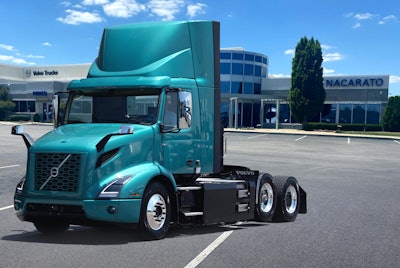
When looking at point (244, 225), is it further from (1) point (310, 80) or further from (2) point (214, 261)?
(1) point (310, 80)

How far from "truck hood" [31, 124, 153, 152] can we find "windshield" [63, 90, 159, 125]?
0.24 meters

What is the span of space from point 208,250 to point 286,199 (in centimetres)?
305

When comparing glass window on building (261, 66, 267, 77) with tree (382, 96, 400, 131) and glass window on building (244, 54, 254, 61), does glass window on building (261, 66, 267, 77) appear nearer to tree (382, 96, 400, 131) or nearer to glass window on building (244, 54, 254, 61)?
glass window on building (244, 54, 254, 61)

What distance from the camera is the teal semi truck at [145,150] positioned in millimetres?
6160

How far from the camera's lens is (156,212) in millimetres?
6625

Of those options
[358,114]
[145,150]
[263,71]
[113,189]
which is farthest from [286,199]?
[263,71]

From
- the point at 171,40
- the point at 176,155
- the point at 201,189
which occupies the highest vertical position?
the point at 171,40

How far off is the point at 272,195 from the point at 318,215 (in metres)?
1.00

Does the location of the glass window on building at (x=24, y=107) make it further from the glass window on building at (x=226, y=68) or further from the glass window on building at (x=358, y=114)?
the glass window on building at (x=358, y=114)

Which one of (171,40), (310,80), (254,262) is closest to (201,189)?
(254,262)

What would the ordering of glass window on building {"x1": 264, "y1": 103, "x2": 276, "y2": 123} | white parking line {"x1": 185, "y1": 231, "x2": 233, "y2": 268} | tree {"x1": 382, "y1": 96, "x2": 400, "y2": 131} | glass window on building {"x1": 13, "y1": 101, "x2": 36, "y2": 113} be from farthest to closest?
glass window on building {"x1": 13, "y1": 101, "x2": 36, "y2": 113}, glass window on building {"x1": 264, "y1": 103, "x2": 276, "y2": 123}, tree {"x1": 382, "y1": 96, "x2": 400, "y2": 131}, white parking line {"x1": 185, "y1": 231, "x2": 233, "y2": 268}

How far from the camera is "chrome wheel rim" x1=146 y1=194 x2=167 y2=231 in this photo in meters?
6.49

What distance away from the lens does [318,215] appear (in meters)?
8.73

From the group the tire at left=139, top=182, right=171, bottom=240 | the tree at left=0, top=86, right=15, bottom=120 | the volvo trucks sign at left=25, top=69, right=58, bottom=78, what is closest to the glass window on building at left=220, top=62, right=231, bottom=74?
the tree at left=0, top=86, right=15, bottom=120
